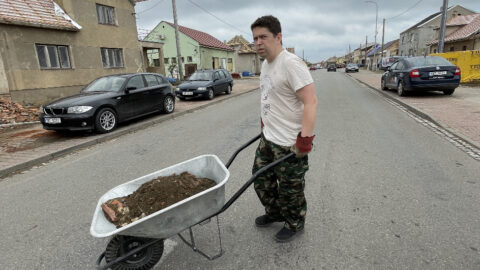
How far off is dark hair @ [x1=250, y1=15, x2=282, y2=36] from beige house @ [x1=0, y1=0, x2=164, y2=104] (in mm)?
13111

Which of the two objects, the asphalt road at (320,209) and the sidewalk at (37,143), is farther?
the sidewalk at (37,143)

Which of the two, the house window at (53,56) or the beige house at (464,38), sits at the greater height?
the beige house at (464,38)

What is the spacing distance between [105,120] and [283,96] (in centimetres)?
635

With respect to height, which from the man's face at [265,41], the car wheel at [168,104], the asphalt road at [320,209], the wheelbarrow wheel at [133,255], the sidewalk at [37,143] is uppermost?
the man's face at [265,41]

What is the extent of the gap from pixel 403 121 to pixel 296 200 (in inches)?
255

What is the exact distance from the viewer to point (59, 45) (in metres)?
13.7

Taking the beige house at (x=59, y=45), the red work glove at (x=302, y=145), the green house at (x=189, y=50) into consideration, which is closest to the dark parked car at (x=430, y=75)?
the red work glove at (x=302, y=145)

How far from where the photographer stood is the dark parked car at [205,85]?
45.5ft

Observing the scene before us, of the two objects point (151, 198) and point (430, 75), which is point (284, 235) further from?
point (430, 75)

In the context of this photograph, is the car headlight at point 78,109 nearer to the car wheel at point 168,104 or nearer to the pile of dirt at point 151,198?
the car wheel at point 168,104

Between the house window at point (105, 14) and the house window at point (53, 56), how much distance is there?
3.29 meters

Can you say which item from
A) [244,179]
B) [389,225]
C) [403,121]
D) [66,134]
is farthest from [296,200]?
[66,134]

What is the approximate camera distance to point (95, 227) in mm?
1810

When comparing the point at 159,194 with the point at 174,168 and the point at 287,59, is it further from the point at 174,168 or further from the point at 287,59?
the point at 287,59
